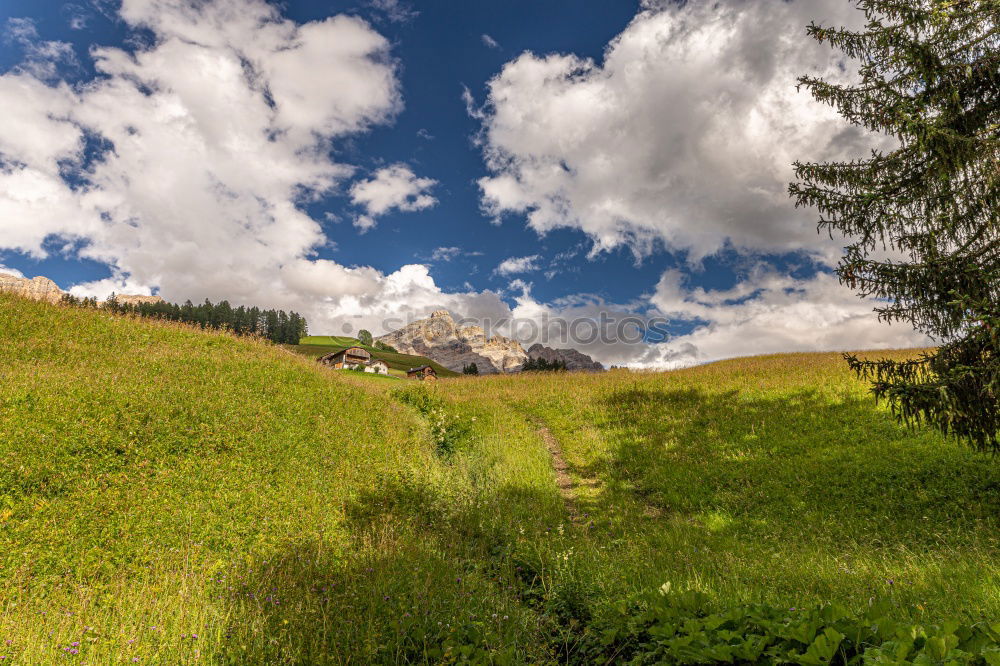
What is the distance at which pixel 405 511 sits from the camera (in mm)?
10391

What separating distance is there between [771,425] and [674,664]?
1343 cm

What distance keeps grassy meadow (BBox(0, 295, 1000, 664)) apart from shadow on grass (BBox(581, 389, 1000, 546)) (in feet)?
0.21

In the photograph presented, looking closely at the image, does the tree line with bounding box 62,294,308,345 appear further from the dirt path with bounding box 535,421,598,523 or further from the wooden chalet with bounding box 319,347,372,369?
the dirt path with bounding box 535,421,598,523

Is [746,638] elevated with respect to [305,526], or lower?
elevated

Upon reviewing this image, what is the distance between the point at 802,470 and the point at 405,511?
1018 cm

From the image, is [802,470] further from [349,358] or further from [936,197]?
[349,358]

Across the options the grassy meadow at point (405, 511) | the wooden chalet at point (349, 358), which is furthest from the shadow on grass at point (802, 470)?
the wooden chalet at point (349, 358)

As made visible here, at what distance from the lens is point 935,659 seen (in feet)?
7.27

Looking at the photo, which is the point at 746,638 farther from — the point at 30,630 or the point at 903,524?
the point at 903,524

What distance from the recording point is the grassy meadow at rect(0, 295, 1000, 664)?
17.4 ft

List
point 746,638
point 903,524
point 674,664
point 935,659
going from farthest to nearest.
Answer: point 903,524 → point 674,664 → point 746,638 → point 935,659

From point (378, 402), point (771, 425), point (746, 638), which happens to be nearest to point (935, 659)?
point (746, 638)

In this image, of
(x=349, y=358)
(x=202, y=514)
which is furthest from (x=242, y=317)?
(x=202, y=514)

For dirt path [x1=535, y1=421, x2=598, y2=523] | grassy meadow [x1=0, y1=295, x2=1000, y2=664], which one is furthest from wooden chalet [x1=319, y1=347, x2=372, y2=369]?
dirt path [x1=535, y1=421, x2=598, y2=523]
